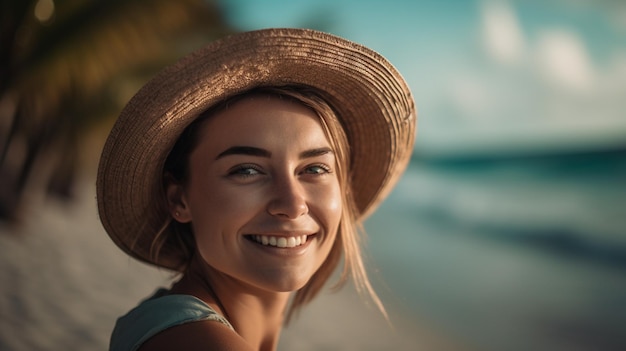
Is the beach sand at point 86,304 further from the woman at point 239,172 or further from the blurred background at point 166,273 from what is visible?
the woman at point 239,172

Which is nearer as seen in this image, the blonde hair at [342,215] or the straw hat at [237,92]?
the straw hat at [237,92]

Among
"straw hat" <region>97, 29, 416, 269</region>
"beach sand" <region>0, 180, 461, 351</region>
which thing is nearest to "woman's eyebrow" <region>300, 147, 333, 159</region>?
"straw hat" <region>97, 29, 416, 269</region>

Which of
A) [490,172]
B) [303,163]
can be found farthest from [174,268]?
[490,172]

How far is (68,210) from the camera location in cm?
1280

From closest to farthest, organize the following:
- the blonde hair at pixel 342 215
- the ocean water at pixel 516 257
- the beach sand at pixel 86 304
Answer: the blonde hair at pixel 342 215
the beach sand at pixel 86 304
the ocean water at pixel 516 257

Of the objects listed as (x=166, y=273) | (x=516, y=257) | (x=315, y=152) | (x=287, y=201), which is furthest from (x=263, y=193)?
(x=516, y=257)

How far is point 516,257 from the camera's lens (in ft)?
52.9

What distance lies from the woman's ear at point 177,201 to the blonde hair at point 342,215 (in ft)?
0.07

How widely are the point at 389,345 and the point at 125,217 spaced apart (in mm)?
5542

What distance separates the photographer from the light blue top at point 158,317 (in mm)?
1665

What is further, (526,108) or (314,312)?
(526,108)

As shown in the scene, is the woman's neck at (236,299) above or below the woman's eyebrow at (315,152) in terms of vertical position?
below

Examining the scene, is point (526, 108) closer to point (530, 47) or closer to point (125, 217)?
point (530, 47)

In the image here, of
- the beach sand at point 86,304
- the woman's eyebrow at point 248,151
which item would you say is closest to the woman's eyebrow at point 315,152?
the woman's eyebrow at point 248,151
